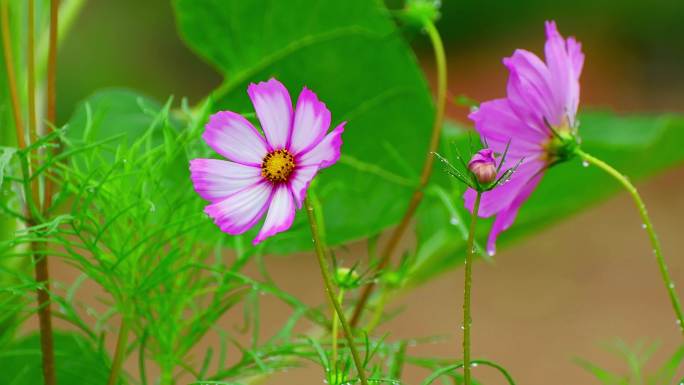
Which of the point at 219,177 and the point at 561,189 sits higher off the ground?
the point at 561,189

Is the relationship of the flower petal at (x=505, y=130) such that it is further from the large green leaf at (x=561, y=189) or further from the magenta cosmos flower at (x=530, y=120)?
the large green leaf at (x=561, y=189)

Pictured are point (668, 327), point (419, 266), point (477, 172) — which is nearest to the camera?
Result: point (477, 172)

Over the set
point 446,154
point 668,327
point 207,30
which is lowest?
point 446,154

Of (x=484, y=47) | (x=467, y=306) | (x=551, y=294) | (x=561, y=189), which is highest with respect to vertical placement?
(x=484, y=47)

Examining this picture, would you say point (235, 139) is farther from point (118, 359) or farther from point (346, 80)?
point (346, 80)

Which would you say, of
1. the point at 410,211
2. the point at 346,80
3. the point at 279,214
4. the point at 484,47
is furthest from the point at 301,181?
the point at 484,47

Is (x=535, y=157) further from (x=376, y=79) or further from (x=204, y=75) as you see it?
(x=204, y=75)

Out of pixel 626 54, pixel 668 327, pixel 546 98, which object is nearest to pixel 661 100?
pixel 626 54
